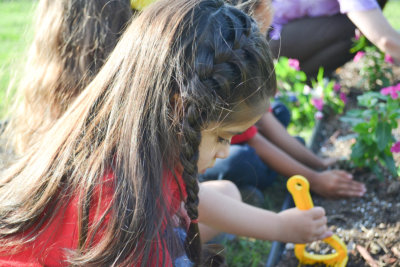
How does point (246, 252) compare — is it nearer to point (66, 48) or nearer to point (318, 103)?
point (66, 48)

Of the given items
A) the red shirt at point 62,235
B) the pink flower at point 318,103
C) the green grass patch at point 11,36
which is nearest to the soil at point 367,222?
the pink flower at point 318,103

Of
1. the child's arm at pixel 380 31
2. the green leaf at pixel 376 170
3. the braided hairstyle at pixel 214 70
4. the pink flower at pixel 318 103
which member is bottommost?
the pink flower at pixel 318 103

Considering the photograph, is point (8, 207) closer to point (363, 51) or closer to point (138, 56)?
point (138, 56)

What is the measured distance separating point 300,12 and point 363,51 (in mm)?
491

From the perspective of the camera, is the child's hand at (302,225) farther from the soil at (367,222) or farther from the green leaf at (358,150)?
the green leaf at (358,150)

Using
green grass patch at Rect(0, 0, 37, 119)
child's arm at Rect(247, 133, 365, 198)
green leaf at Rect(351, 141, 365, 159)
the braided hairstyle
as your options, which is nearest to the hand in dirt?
child's arm at Rect(247, 133, 365, 198)

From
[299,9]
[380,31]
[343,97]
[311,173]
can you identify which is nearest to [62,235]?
[311,173]

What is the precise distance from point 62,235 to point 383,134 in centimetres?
125

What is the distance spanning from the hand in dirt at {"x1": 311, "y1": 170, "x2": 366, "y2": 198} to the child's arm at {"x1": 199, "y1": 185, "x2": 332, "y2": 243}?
46 centimetres

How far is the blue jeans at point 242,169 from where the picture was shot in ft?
7.14

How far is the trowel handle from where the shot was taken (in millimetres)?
1552

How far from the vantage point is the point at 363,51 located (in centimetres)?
294

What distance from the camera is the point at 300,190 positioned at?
1.56 meters

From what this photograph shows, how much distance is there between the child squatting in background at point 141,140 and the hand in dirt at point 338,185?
0.89 meters
